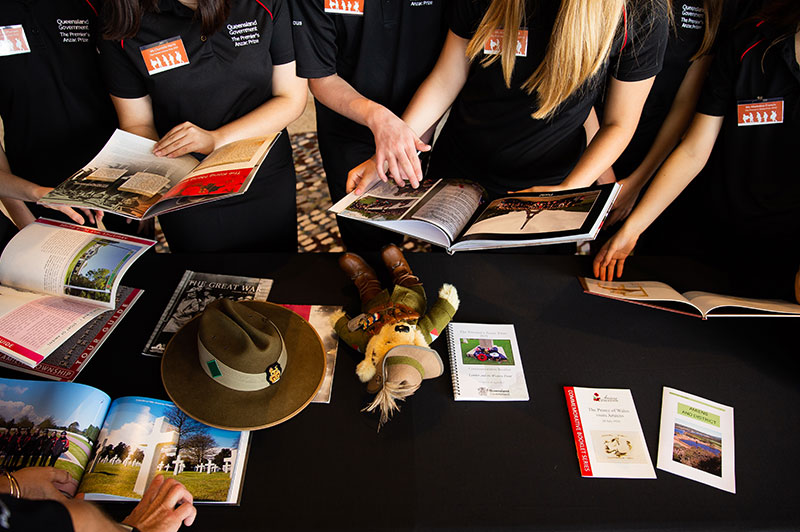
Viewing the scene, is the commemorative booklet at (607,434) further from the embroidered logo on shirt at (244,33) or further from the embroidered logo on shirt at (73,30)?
the embroidered logo on shirt at (73,30)

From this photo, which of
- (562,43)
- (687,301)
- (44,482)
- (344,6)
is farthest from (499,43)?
(44,482)

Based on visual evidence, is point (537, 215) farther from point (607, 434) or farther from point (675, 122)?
point (675, 122)

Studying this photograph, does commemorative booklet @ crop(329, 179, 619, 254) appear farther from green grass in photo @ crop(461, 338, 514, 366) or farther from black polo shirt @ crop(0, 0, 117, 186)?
black polo shirt @ crop(0, 0, 117, 186)

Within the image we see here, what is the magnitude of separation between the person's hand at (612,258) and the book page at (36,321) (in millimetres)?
1419

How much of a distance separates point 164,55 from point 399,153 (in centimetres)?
78

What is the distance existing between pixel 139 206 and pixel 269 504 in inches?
31.5

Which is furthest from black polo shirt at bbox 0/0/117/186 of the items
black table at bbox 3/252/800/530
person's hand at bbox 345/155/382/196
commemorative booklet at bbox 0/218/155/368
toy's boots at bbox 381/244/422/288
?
toy's boots at bbox 381/244/422/288

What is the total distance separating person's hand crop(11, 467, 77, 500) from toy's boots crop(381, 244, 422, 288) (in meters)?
0.87

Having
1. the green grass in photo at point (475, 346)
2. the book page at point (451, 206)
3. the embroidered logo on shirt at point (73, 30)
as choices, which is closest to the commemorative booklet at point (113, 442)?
the green grass in photo at point (475, 346)

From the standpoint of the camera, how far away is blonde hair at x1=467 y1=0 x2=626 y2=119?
120 cm

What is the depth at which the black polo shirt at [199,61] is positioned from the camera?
1397 millimetres

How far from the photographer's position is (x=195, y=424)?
1.04 meters

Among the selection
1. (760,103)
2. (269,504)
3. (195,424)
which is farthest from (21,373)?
(760,103)

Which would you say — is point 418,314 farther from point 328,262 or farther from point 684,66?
point 684,66
